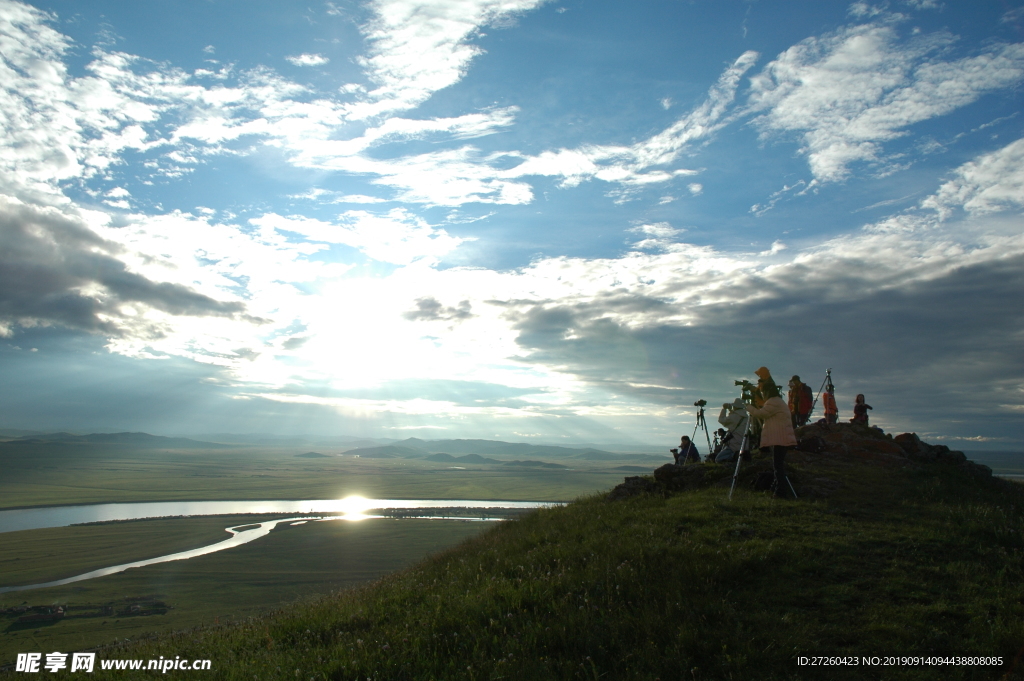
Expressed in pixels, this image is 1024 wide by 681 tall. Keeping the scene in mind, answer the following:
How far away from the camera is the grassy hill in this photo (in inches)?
241

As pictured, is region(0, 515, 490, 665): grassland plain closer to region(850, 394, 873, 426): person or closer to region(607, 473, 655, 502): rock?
region(607, 473, 655, 502): rock

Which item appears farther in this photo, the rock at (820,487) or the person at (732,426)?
the person at (732,426)

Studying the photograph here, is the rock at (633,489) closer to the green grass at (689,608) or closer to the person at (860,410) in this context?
the green grass at (689,608)

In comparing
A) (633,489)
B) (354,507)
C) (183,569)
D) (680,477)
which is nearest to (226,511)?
(354,507)

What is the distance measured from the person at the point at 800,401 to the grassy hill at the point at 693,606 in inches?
354

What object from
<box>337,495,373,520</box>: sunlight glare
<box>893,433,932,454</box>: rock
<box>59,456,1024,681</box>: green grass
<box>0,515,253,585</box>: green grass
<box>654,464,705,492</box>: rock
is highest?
<box>893,433,932,454</box>: rock

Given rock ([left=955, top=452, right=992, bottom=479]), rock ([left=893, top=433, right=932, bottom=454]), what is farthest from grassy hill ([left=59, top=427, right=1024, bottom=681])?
rock ([left=893, top=433, right=932, bottom=454])

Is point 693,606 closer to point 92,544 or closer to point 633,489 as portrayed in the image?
point 633,489

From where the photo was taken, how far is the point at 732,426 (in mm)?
17156

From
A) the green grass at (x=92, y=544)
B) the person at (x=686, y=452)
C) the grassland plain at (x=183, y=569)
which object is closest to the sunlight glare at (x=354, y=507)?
the grassland plain at (x=183, y=569)

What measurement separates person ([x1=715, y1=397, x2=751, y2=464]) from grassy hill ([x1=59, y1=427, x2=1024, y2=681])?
4195 millimetres

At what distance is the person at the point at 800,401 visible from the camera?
22016mm

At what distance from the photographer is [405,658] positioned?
22.6 feet

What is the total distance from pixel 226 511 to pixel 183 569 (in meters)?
76.6
